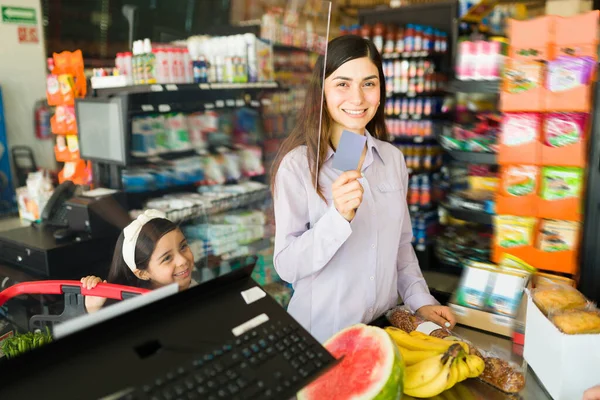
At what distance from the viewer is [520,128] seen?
305cm

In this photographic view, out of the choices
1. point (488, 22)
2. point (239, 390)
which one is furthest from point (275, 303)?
point (488, 22)

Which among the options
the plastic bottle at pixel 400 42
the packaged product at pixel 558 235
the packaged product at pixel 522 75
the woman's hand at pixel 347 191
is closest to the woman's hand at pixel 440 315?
the woman's hand at pixel 347 191

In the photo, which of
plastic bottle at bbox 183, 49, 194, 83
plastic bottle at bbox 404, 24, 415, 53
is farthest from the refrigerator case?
plastic bottle at bbox 404, 24, 415, 53

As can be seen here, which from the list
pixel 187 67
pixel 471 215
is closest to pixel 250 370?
pixel 187 67

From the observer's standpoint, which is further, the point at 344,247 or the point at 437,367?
the point at 344,247

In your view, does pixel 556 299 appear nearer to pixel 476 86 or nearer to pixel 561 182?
pixel 561 182

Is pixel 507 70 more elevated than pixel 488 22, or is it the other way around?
pixel 488 22

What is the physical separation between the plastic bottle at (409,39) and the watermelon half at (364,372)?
436 centimetres

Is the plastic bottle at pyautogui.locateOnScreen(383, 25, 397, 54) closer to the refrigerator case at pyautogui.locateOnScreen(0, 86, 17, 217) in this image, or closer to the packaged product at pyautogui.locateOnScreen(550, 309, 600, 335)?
the refrigerator case at pyautogui.locateOnScreen(0, 86, 17, 217)

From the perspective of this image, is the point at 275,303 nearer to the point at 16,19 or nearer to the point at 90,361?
the point at 90,361

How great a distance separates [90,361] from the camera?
0.72 m

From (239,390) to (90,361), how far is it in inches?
8.7

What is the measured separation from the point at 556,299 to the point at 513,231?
2160mm

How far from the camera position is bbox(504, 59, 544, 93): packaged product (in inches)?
117
